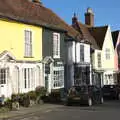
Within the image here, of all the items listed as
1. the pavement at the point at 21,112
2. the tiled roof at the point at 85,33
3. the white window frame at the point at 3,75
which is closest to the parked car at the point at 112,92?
the pavement at the point at 21,112

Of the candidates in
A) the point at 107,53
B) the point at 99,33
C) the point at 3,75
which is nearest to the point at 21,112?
the point at 3,75

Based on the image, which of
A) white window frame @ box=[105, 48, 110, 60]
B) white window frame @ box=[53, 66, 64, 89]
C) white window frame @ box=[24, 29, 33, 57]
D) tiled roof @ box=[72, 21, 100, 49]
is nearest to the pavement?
white window frame @ box=[24, 29, 33, 57]

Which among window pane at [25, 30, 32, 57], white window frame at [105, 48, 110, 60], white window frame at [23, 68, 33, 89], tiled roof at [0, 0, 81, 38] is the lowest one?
white window frame at [23, 68, 33, 89]

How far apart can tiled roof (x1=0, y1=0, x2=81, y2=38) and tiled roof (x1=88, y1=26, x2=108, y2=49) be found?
10.1 metres

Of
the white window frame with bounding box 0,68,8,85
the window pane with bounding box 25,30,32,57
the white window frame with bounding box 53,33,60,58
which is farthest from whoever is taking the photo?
the white window frame with bounding box 53,33,60,58

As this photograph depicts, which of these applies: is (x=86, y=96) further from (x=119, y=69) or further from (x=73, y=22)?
(x=119, y=69)

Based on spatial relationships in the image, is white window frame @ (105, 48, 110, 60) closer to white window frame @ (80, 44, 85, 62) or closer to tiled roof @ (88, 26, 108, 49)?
tiled roof @ (88, 26, 108, 49)

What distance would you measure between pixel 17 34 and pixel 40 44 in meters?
3.42

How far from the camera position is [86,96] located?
26.3 metres

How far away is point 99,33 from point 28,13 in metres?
20.1

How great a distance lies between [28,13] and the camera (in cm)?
3198

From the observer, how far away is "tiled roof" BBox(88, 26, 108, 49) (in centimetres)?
4922

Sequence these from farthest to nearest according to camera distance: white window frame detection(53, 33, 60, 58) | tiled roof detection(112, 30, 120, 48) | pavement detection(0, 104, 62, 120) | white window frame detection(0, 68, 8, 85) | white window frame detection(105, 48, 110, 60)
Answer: tiled roof detection(112, 30, 120, 48), white window frame detection(105, 48, 110, 60), white window frame detection(53, 33, 60, 58), white window frame detection(0, 68, 8, 85), pavement detection(0, 104, 62, 120)

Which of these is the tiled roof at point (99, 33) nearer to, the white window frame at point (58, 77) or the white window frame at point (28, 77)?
the white window frame at point (58, 77)
